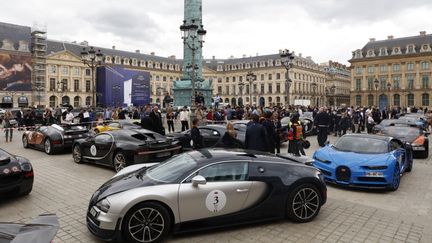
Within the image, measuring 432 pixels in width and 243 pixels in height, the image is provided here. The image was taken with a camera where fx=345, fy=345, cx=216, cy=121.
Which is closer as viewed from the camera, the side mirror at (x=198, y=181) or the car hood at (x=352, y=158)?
the side mirror at (x=198, y=181)

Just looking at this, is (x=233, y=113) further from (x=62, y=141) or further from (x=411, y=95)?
(x=411, y=95)

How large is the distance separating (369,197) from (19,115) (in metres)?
27.7

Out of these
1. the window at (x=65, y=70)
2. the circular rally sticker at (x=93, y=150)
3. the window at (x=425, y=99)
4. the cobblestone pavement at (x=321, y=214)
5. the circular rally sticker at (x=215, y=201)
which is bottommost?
the cobblestone pavement at (x=321, y=214)

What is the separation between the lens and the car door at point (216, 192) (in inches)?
217

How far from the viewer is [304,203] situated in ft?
21.0

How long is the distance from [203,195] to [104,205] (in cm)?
154

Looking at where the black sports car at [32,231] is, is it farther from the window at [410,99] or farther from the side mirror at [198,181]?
the window at [410,99]

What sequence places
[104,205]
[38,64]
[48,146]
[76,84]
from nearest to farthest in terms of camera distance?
[104,205] < [48,146] < [38,64] < [76,84]

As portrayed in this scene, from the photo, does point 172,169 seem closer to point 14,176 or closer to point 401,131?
point 14,176

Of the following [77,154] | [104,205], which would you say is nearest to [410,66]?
[77,154]

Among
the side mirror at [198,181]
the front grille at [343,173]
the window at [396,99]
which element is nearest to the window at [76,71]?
the window at [396,99]

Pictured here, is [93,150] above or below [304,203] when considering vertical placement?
above

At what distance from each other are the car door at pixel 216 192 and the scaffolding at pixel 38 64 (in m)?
65.3

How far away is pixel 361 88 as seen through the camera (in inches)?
3467
